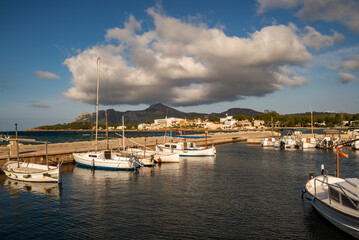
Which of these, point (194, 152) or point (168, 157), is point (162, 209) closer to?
point (168, 157)

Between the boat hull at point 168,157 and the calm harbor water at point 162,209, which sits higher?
the boat hull at point 168,157

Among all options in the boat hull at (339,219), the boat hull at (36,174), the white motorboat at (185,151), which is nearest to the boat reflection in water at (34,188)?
the boat hull at (36,174)

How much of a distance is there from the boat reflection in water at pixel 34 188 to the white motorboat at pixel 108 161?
1046 centimetres

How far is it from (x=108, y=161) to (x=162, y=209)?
67.3 feet

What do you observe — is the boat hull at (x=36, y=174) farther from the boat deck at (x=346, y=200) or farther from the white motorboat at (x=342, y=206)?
the boat deck at (x=346, y=200)

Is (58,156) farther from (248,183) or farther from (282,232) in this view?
(282,232)

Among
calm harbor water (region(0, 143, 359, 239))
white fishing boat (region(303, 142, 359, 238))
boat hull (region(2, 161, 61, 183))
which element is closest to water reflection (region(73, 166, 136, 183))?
calm harbor water (region(0, 143, 359, 239))

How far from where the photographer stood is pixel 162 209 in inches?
846

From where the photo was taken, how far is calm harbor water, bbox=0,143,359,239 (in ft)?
56.5

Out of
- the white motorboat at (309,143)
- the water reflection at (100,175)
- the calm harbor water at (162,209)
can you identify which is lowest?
the calm harbor water at (162,209)

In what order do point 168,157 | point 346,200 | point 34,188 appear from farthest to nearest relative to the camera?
point 168,157 → point 34,188 → point 346,200

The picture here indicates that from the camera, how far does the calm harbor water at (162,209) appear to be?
679 inches

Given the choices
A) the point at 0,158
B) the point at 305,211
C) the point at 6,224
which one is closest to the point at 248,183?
the point at 305,211

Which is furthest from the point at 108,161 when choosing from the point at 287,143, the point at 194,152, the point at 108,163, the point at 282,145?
the point at 287,143
